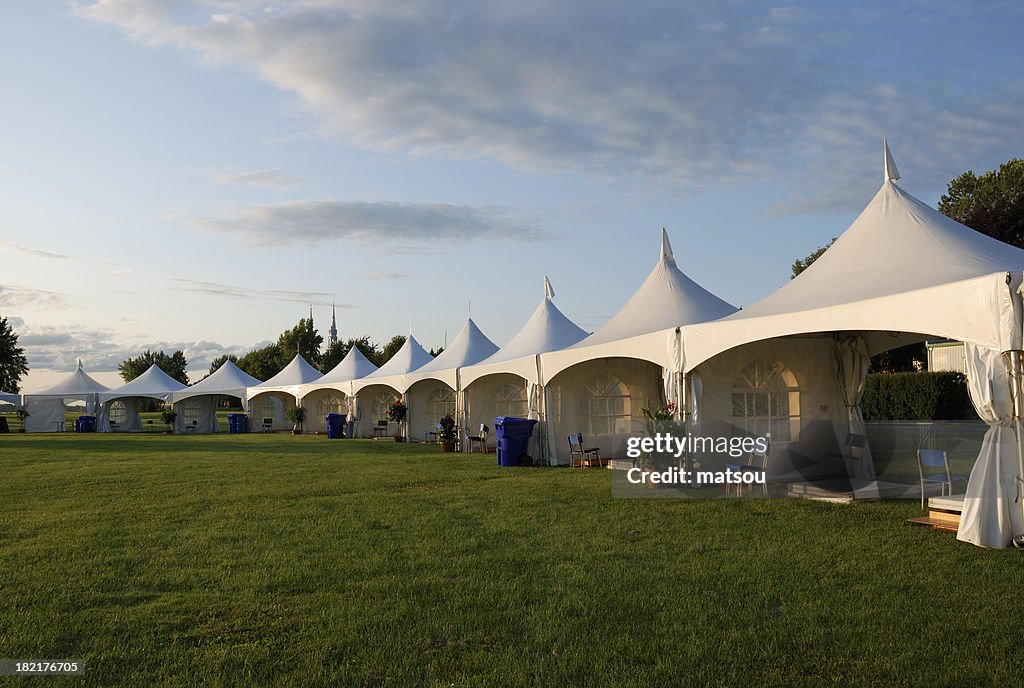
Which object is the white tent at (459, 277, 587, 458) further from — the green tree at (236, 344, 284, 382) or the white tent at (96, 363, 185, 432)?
the green tree at (236, 344, 284, 382)

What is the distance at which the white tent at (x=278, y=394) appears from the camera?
34125mm

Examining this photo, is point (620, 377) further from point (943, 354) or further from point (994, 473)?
point (943, 354)

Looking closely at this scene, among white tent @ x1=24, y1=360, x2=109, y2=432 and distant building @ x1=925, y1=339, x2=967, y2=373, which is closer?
distant building @ x1=925, y1=339, x2=967, y2=373

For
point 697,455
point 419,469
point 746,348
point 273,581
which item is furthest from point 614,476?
point 273,581

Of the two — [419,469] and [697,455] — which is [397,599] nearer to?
[697,455]

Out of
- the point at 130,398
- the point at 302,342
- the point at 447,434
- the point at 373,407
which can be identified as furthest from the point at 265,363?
the point at 447,434

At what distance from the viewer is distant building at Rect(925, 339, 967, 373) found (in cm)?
2309

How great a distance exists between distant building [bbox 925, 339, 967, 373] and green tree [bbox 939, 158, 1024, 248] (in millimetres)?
3533

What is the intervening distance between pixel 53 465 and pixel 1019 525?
57.3ft

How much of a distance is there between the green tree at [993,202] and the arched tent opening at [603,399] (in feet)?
A: 46.5

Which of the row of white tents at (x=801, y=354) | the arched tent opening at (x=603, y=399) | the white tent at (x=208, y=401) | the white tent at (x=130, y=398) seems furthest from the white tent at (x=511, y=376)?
the white tent at (x=130, y=398)

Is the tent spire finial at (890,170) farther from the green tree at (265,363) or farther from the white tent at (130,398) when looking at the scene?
the green tree at (265,363)

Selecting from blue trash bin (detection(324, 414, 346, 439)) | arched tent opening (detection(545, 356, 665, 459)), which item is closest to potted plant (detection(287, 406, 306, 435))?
blue trash bin (detection(324, 414, 346, 439))

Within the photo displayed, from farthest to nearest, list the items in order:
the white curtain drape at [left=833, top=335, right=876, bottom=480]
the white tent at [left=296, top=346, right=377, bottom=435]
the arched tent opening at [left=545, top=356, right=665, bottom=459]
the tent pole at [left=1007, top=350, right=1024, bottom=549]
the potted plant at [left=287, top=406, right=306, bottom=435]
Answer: the potted plant at [left=287, top=406, right=306, bottom=435]
the white tent at [left=296, top=346, right=377, bottom=435]
the arched tent opening at [left=545, top=356, right=665, bottom=459]
the white curtain drape at [left=833, top=335, right=876, bottom=480]
the tent pole at [left=1007, top=350, right=1024, bottom=549]
